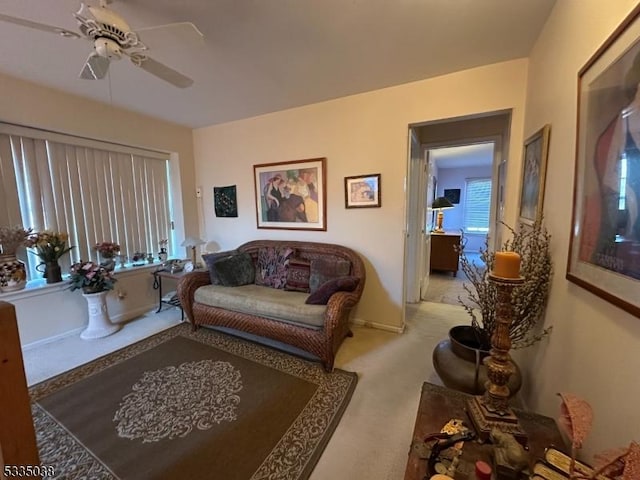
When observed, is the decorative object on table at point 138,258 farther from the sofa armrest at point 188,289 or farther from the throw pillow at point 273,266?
the throw pillow at point 273,266

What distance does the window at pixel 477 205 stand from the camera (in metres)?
7.02

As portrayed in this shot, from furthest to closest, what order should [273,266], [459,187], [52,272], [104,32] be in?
[459,187]
[273,266]
[52,272]
[104,32]

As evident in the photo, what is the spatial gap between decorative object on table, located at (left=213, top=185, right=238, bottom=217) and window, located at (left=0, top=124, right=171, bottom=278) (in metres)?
0.72

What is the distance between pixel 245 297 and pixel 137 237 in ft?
6.74

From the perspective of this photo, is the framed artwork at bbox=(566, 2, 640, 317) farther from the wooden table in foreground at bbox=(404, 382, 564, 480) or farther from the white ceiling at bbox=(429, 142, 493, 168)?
the white ceiling at bbox=(429, 142, 493, 168)

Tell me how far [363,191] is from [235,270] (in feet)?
5.59

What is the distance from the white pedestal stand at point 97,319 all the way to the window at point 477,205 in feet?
25.8

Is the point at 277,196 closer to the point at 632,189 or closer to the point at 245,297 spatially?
the point at 245,297

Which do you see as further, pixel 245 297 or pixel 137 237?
pixel 137 237

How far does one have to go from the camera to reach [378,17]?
166 cm

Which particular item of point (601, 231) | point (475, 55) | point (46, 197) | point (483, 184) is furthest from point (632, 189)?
point (483, 184)

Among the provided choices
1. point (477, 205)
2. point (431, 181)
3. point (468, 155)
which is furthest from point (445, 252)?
point (477, 205)

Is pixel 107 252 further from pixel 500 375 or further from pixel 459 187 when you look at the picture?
pixel 459 187

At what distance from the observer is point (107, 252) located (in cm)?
308
